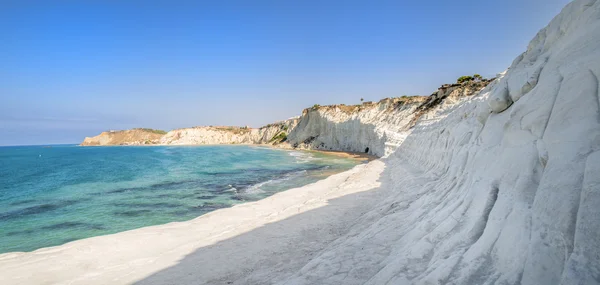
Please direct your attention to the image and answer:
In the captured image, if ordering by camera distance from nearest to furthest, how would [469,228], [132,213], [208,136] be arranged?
[469,228]
[132,213]
[208,136]

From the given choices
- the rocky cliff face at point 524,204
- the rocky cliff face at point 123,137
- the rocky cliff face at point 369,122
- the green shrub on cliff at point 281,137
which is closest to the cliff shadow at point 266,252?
the rocky cliff face at point 524,204

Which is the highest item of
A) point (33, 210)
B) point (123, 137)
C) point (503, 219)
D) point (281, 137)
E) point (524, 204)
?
point (123, 137)

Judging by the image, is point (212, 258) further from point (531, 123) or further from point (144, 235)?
point (531, 123)

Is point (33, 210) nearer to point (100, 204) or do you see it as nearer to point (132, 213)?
point (100, 204)

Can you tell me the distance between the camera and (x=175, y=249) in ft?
24.8

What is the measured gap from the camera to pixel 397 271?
3871 mm

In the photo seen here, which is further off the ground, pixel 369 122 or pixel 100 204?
pixel 369 122

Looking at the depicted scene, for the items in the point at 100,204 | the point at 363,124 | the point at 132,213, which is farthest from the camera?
the point at 363,124

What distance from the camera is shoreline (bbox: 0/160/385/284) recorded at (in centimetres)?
632

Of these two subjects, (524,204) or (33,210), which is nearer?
(524,204)

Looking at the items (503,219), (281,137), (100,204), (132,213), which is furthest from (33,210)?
(281,137)

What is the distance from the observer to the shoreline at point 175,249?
6.32 m

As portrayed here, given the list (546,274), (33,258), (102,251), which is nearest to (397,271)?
(546,274)

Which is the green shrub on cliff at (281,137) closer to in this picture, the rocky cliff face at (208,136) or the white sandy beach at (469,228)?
the rocky cliff face at (208,136)
